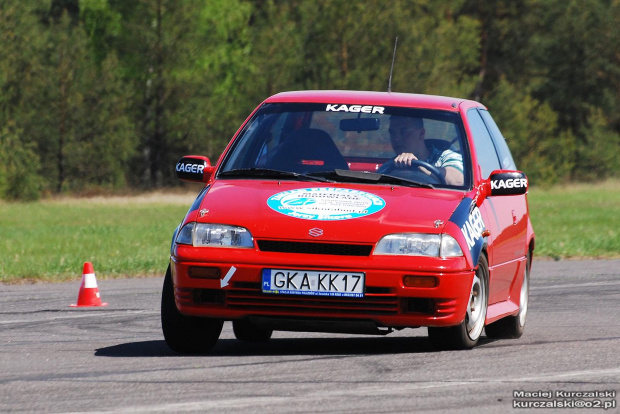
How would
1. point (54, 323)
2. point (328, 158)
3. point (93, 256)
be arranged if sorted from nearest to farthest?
point (328, 158)
point (54, 323)
point (93, 256)

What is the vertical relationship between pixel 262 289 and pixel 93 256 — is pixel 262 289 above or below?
above

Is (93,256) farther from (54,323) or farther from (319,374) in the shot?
(319,374)

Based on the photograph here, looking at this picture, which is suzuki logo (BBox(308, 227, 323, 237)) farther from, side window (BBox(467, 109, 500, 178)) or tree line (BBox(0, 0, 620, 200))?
tree line (BBox(0, 0, 620, 200))

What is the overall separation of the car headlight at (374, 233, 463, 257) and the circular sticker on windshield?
9.1 inches

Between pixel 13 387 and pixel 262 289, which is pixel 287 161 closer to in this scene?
pixel 262 289

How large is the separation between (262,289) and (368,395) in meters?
1.46

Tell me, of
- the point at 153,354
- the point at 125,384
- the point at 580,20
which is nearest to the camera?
the point at 125,384

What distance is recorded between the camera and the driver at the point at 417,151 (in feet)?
25.7

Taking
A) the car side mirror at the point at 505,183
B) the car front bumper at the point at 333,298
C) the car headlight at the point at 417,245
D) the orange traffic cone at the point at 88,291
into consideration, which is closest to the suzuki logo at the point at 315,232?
the car front bumper at the point at 333,298

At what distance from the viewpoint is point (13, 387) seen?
5992 mm

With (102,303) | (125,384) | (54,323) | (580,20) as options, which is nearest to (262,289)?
(125,384)

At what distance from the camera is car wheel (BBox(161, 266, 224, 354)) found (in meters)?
7.37

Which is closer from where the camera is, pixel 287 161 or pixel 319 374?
pixel 319 374

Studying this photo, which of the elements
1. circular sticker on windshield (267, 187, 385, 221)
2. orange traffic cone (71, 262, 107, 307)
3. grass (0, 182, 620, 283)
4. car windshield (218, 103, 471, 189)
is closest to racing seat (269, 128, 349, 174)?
car windshield (218, 103, 471, 189)
